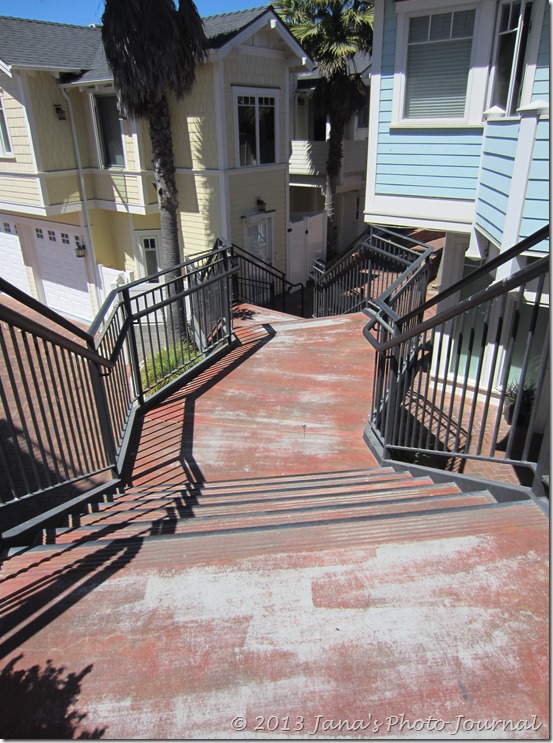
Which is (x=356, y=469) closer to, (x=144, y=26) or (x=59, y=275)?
(x=144, y=26)

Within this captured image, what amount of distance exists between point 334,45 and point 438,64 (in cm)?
1029

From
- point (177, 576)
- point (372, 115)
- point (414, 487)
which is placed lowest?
point (414, 487)

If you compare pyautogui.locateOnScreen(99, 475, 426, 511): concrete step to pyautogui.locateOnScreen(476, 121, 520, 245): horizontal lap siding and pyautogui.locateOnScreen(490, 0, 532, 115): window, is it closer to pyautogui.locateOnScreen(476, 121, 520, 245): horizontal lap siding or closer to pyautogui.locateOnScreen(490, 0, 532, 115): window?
pyautogui.locateOnScreen(476, 121, 520, 245): horizontal lap siding

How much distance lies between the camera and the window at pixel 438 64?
6.64 metres

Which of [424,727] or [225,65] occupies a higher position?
[225,65]

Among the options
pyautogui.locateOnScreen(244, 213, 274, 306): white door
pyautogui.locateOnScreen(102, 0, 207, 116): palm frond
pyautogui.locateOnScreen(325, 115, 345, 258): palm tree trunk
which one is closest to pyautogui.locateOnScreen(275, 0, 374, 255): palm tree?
pyautogui.locateOnScreen(325, 115, 345, 258): palm tree trunk

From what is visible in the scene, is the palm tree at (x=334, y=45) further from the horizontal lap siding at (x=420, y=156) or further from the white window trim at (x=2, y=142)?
the horizontal lap siding at (x=420, y=156)

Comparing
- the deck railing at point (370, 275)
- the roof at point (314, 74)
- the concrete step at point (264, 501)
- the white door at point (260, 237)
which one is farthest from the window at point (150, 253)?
the concrete step at point (264, 501)

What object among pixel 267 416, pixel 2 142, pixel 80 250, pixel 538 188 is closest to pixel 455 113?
pixel 538 188

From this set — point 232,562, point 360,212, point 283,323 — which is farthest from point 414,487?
point 360,212

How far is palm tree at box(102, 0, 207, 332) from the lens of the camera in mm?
9367

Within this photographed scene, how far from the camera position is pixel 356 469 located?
4480 millimetres

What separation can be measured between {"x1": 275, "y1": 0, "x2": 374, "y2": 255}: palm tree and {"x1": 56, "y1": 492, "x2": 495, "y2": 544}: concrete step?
15.6m

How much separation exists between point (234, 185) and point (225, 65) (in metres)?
2.76
